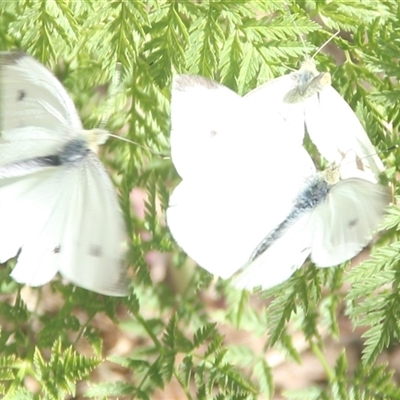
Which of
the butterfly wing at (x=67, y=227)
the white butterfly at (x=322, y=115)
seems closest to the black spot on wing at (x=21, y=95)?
the butterfly wing at (x=67, y=227)

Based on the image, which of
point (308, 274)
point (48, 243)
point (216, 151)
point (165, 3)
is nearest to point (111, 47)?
point (165, 3)

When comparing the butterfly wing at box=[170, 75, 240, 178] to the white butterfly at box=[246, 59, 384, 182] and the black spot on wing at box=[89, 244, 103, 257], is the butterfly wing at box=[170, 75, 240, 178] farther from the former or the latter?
the black spot on wing at box=[89, 244, 103, 257]

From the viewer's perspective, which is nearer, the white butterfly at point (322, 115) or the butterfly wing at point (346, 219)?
the butterfly wing at point (346, 219)

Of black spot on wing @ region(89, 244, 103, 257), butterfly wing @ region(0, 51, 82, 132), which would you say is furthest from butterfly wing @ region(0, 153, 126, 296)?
butterfly wing @ region(0, 51, 82, 132)

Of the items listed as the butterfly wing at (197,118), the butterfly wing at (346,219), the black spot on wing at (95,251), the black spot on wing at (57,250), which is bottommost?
the black spot on wing at (57,250)

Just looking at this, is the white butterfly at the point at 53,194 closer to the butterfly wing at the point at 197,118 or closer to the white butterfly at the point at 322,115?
the butterfly wing at the point at 197,118

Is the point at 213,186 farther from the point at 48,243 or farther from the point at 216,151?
the point at 48,243
